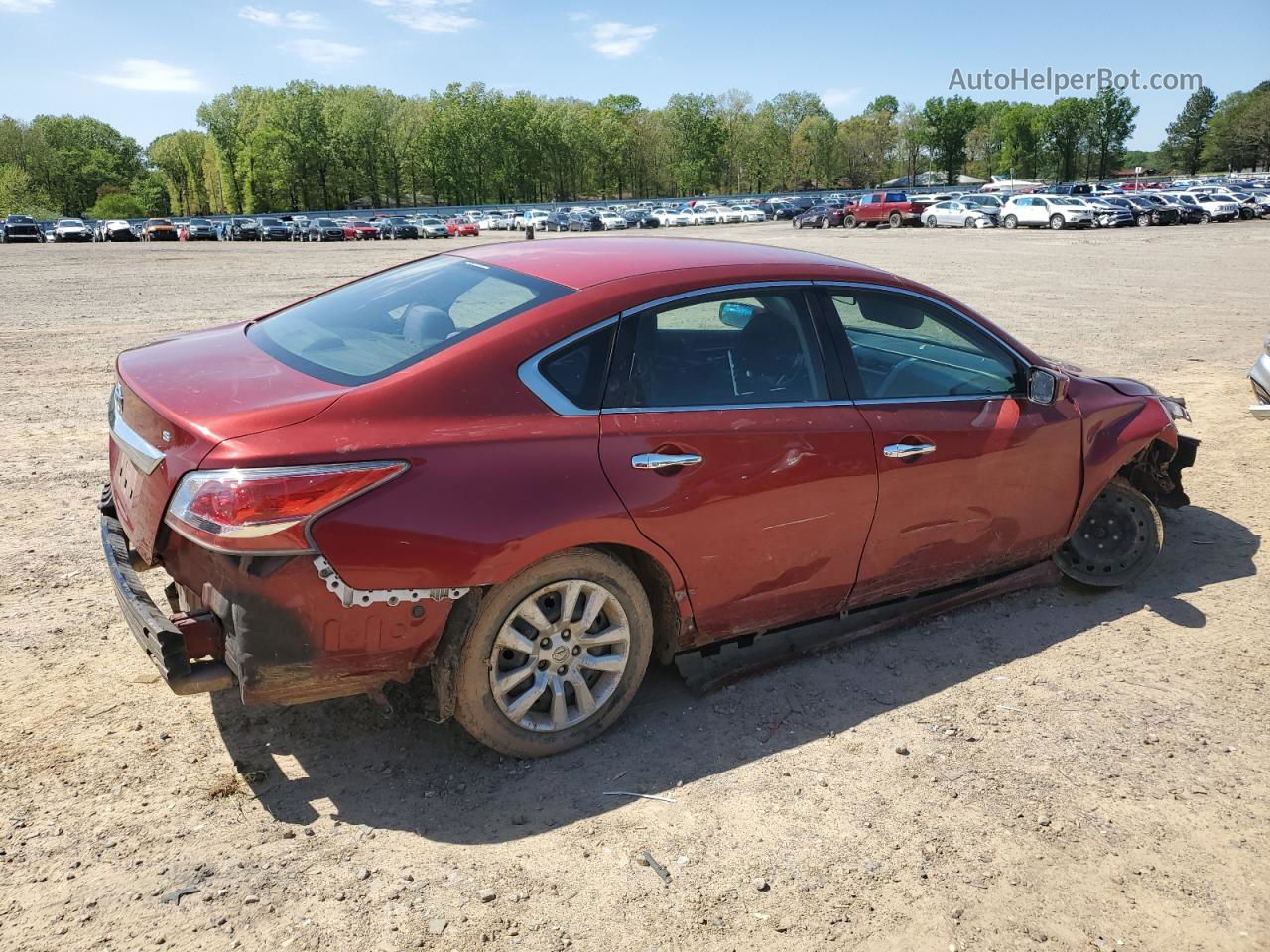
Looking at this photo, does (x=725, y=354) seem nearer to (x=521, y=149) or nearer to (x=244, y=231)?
(x=244, y=231)

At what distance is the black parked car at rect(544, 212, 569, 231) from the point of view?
2791 inches

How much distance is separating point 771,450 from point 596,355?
0.75 metres

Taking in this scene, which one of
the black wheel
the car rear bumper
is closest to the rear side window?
the car rear bumper

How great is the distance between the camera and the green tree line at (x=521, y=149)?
376 ft

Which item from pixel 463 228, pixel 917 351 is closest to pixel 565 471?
pixel 917 351

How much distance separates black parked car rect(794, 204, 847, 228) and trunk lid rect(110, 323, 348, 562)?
5395 centimetres

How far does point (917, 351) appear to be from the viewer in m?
4.49

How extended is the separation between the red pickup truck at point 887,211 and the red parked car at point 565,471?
50115mm

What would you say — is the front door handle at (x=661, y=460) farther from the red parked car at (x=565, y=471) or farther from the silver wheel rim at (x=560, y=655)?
the silver wheel rim at (x=560, y=655)

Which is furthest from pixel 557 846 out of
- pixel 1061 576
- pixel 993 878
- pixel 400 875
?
pixel 1061 576

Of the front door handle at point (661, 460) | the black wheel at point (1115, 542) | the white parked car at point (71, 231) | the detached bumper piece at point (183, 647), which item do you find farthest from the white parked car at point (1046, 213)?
the white parked car at point (71, 231)

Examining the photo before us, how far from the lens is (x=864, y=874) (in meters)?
2.96

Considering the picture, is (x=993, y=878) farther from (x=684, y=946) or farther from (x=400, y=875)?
(x=400, y=875)

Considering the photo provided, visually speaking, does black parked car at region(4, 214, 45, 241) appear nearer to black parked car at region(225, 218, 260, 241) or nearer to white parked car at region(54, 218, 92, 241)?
white parked car at region(54, 218, 92, 241)
